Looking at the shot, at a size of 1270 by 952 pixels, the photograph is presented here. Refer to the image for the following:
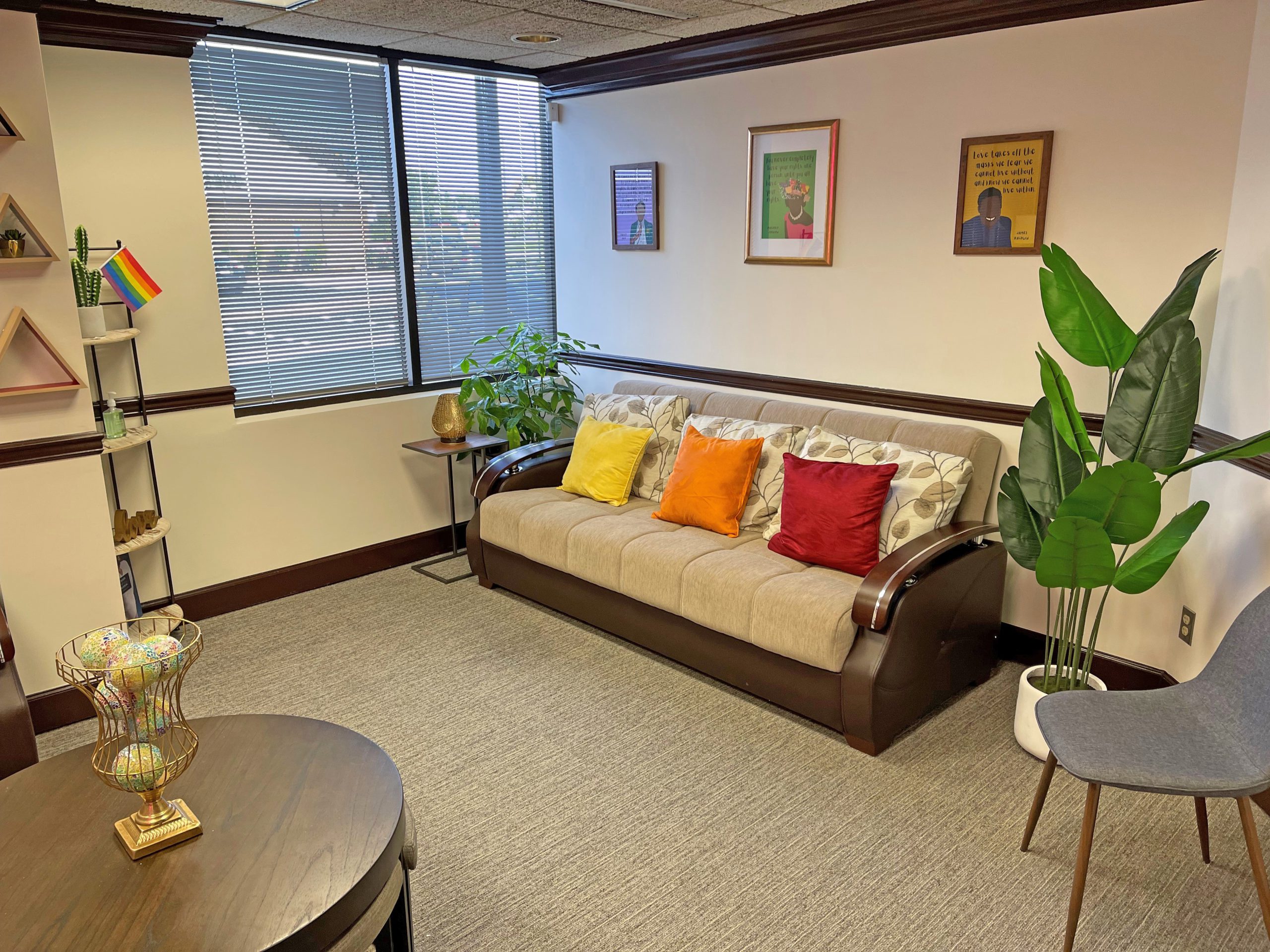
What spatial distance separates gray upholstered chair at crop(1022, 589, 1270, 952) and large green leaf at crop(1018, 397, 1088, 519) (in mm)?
582

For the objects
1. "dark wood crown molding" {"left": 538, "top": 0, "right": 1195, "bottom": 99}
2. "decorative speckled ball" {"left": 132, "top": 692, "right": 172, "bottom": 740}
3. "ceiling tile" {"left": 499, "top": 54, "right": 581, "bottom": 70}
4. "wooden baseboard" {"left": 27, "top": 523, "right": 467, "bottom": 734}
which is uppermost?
"ceiling tile" {"left": 499, "top": 54, "right": 581, "bottom": 70}

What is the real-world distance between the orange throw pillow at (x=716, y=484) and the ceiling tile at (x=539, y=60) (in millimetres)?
2150

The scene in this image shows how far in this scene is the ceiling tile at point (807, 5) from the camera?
3393 mm

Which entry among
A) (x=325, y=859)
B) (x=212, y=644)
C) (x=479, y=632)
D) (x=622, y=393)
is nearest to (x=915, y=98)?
(x=622, y=393)

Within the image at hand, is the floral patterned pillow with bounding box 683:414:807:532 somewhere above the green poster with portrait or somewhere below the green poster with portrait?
below

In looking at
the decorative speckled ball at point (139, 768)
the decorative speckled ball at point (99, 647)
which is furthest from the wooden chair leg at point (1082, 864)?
the decorative speckled ball at point (99, 647)

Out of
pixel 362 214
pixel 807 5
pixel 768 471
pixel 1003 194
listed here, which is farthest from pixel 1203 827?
pixel 362 214

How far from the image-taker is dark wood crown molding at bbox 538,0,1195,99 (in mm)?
3109

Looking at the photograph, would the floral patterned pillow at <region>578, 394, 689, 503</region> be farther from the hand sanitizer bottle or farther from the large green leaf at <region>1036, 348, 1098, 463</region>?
the hand sanitizer bottle

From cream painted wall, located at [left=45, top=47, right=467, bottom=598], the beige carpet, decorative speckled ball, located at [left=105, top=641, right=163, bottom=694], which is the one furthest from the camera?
cream painted wall, located at [left=45, top=47, right=467, bottom=598]

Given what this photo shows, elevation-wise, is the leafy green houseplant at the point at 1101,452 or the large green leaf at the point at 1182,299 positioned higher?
the large green leaf at the point at 1182,299

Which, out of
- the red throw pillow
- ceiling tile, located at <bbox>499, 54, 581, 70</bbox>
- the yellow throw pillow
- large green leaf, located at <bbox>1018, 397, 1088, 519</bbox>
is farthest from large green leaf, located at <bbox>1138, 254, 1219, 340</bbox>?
ceiling tile, located at <bbox>499, 54, 581, 70</bbox>

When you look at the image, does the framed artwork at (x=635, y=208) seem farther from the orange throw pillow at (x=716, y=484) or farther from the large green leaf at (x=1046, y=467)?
the large green leaf at (x=1046, y=467)

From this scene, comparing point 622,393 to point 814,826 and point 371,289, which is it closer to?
point 371,289
